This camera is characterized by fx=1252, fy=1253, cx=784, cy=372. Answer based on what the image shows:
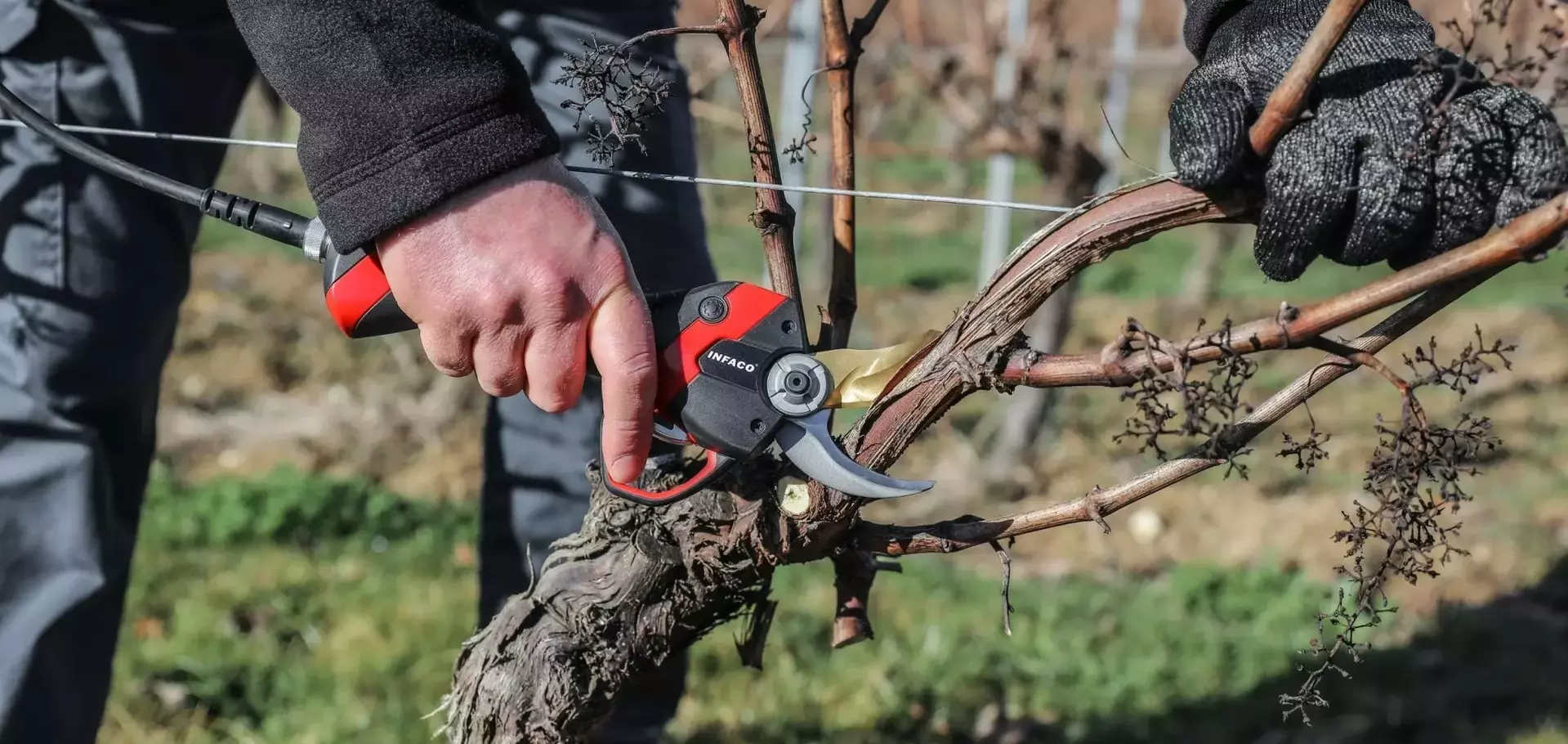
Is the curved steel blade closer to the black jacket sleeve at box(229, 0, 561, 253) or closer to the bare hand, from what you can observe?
the bare hand

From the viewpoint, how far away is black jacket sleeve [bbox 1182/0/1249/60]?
5.34 feet

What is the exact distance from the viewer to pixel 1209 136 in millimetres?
1271

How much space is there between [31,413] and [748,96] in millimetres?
1355

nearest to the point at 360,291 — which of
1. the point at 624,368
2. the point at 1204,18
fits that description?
the point at 624,368

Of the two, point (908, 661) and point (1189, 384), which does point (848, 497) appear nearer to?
point (1189, 384)

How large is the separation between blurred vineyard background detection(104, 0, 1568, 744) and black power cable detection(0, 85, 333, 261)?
4.26 ft

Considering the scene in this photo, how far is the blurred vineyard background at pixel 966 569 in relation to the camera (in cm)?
292

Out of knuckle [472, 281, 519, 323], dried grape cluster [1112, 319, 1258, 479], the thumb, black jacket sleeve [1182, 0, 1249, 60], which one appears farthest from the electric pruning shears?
black jacket sleeve [1182, 0, 1249, 60]

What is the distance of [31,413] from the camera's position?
2.08 m

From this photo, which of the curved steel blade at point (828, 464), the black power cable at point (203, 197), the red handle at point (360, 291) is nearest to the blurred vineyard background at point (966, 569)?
the curved steel blade at point (828, 464)

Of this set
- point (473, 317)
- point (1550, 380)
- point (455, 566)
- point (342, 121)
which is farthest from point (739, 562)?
point (1550, 380)

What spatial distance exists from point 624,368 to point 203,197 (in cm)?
68

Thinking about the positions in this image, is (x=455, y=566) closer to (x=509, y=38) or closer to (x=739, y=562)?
(x=509, y=38)

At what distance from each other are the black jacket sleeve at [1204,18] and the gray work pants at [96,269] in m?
0.89
